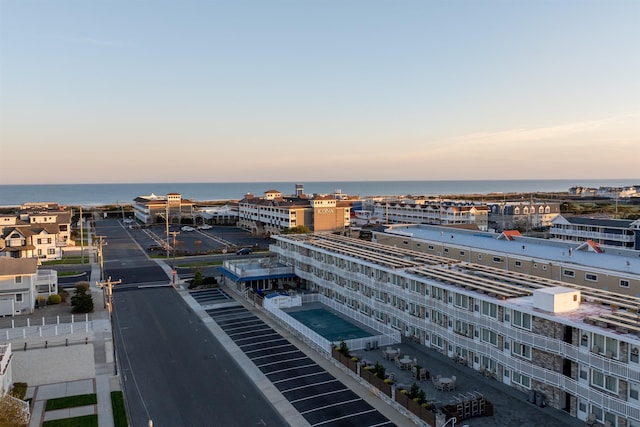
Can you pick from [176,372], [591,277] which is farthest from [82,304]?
[591,277]

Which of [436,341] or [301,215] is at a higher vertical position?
[301,215]

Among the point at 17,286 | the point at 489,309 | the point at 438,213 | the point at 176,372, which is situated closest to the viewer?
the point at 489,309

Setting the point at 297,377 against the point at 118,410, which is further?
the point at 297,377

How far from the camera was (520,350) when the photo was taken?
92.5ft

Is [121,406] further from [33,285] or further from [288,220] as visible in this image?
[288,220]

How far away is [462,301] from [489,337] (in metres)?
2.93

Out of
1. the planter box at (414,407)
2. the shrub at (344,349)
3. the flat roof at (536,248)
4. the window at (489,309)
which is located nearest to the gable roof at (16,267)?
the shrub at (344,349)

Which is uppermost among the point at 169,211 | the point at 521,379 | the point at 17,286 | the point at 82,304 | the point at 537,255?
the point at 169,211

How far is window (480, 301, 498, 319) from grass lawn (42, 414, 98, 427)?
76.5 ft

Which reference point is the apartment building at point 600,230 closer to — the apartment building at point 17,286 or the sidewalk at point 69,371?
the sidewalk at point 69,371

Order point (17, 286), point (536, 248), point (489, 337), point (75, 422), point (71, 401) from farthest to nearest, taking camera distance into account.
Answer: point (536, 248) < point (17, 286) < point (489, 337) < point (71, 401) < point (75, 422)

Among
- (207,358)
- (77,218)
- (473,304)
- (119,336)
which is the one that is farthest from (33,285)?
(77,218)

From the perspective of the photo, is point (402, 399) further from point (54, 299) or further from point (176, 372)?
point (54, 299)

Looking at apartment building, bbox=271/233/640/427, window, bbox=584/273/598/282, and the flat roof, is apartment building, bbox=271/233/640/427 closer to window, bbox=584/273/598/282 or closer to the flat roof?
window, bbox=584/273/598/282
